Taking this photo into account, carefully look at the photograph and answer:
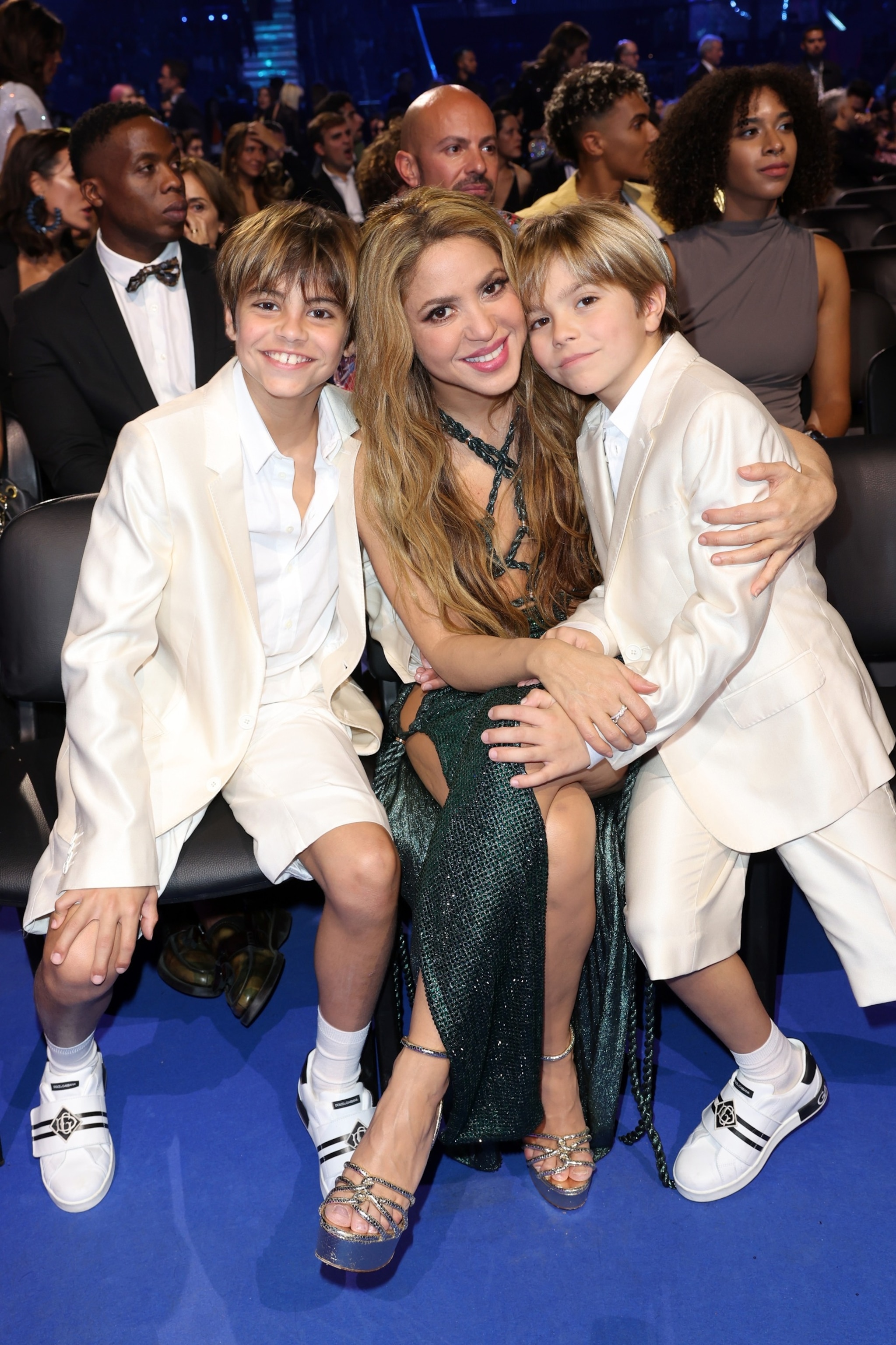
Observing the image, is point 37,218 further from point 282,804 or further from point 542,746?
point 542,746

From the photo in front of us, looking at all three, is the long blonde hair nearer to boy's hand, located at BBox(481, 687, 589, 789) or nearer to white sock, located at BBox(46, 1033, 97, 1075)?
boy's hand, located at BBox(481, 687, 589, 789)

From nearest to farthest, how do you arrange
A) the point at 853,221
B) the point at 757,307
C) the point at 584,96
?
the point at 757,307, the point at 584,96, the point at 853,221

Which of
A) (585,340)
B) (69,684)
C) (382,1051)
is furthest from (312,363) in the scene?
(382,1051)

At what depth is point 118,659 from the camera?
1.82m

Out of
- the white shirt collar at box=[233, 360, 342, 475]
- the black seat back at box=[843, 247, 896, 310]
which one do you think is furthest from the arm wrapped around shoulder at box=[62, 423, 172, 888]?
the black seat back at box=[843, 247, 896, 310]

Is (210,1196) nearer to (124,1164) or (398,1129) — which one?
(124,1164)

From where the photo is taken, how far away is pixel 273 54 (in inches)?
494

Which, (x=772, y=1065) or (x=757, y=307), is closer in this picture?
(x=772, y=1065)

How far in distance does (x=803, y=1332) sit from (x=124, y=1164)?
1.12 meters

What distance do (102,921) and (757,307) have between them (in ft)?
7.12

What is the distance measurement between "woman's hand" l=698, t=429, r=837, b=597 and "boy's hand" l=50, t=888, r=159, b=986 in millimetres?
1032

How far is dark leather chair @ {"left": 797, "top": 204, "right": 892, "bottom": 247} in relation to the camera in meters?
5.46

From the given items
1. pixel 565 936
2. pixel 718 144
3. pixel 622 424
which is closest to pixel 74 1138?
pixel 565 936

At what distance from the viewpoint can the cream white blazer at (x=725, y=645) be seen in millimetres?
1665
